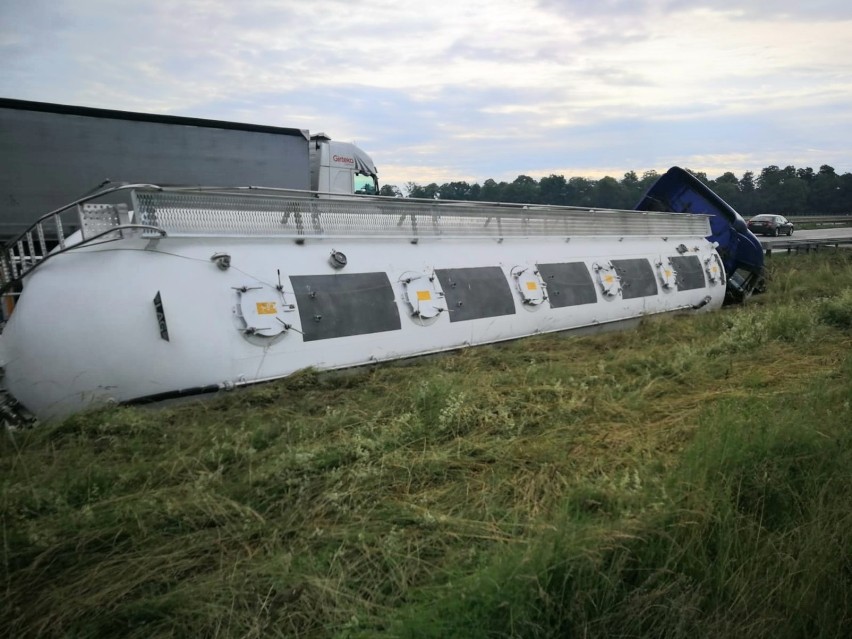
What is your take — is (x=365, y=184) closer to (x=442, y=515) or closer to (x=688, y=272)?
(x=688, y=272)

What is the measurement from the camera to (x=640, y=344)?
7.87m

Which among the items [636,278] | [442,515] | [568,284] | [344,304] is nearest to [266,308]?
[344,304]

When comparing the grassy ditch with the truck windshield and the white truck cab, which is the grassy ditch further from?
the truck windshield

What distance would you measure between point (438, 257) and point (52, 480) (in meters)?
4.70

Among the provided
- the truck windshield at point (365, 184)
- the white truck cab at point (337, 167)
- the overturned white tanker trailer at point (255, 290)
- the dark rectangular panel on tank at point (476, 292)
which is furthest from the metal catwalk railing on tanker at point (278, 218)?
the truck windshield at point (365, 184)

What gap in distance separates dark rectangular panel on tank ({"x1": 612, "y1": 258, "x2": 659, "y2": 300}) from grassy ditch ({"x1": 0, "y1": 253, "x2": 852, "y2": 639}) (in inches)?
179

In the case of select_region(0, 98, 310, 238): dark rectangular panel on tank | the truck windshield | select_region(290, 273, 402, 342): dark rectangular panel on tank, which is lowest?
select_region(290, 273, 402, 342): dark rectangular panel on tank

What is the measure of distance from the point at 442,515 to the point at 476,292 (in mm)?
4514

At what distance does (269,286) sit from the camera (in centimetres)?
590

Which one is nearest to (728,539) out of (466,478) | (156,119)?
(466,478)

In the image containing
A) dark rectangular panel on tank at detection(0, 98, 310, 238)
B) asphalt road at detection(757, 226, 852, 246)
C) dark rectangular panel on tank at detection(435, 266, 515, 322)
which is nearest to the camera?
dark rectangular panel on tank at detection(435, 266, 515, 322)

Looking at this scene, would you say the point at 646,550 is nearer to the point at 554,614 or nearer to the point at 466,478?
the point at 554,614

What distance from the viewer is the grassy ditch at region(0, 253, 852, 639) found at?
258 cm

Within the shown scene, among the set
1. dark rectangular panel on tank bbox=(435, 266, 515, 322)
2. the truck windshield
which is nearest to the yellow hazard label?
dark rectangular panel on tank bbox=(435, 266, 515, 322)
